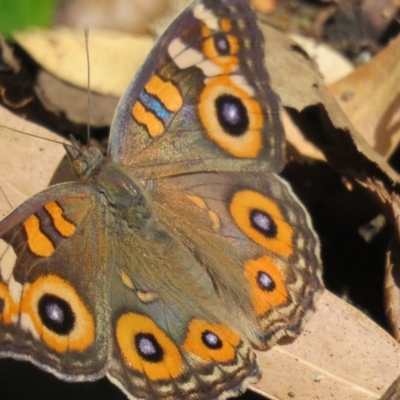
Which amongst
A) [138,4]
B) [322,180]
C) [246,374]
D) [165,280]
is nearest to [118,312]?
[165,280]

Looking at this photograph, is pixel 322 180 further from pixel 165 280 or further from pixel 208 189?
pixel 165 280

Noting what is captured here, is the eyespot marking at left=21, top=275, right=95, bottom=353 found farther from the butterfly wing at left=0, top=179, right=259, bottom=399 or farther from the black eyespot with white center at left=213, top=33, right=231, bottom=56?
the black eyespot with white center at left=213, top=33, right=231, bottom=56

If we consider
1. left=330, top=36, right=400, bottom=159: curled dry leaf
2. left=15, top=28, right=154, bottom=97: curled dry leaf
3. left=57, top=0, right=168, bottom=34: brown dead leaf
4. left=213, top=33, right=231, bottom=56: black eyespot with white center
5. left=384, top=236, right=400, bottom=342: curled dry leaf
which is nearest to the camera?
left=213, top=33, right=231, bottom=56: black eyespot with white center

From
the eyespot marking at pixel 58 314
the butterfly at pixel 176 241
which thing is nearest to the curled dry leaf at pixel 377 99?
the butterfly at pixel 176 241

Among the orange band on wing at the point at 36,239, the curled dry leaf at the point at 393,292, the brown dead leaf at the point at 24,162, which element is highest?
the curled dry leaf at the point at 393,292

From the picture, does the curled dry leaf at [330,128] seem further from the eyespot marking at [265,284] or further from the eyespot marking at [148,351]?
the eyespot marking at [148,351]

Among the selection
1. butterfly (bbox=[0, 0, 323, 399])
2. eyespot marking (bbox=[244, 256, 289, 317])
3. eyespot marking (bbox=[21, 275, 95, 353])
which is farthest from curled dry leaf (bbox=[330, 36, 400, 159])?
eyespot marking (bbox=[21, 275, 95, 353])

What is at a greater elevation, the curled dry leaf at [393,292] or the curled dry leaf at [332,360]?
the curled dry leaf at [393,292]
